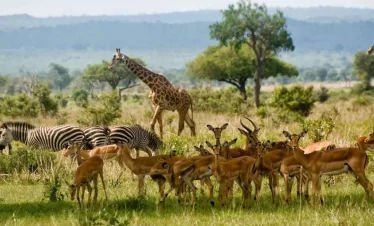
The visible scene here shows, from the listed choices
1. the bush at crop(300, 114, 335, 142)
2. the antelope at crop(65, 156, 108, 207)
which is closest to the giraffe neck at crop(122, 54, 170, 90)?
the bush at crop(300, 114, 335, 142)

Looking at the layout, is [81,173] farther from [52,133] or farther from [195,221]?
[52,133]

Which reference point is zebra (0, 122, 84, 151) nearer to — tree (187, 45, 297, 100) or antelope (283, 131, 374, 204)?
antelope (283, 131, 374, 204)

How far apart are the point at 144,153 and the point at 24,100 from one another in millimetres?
19754

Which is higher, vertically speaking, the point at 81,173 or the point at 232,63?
the point at 81,173

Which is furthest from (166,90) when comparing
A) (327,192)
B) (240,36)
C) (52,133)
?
(240,36)

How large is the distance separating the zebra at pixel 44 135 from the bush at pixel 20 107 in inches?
599

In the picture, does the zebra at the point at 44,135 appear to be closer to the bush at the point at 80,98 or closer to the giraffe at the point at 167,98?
the giraffe at the point at 167,98

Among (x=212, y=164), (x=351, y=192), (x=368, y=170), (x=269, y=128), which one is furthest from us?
(x=269, y=128)

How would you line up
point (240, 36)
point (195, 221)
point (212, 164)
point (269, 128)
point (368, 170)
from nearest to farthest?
point (195, 221)
point (212, 164)
point (368, 170)
point (269, 128)
point (240, 36)

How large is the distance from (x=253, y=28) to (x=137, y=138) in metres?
44.6

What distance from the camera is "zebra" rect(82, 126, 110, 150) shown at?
16.8 meters

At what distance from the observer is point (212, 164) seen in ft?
34.2

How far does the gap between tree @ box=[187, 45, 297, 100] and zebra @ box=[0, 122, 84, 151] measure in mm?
52633

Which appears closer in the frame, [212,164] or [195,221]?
[195,221]
